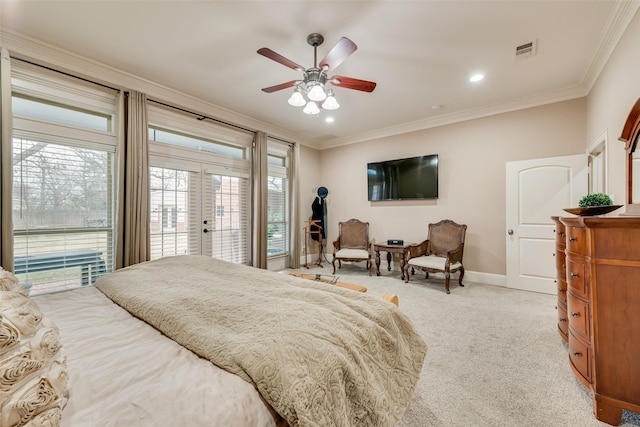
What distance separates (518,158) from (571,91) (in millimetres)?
951

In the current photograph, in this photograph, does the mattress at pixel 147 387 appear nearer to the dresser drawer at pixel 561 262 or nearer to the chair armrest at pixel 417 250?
the dresser drawer at pixel 561 262

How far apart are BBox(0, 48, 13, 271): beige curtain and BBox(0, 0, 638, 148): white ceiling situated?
0.47m

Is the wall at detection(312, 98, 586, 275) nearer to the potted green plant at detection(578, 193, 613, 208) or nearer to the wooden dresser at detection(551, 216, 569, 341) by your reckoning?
the wooden dresser at detection(551, 216, 569, 341)

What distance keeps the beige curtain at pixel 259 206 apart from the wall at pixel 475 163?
2014 millimetres

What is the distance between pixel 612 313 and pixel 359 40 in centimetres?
267

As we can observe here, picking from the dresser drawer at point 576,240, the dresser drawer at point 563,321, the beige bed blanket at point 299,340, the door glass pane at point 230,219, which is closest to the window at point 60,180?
the door glass pane at point 230,219

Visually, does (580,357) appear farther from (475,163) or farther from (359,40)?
(475,163)

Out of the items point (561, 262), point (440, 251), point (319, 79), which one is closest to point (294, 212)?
point (440, 251)

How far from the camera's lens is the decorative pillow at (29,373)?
1.92 feet

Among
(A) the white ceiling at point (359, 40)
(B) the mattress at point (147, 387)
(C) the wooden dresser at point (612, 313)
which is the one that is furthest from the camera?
(A) the white ceiling at point (359, 40)

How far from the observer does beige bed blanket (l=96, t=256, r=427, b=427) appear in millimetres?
831

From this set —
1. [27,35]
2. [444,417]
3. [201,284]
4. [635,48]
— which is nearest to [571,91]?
[635,48]

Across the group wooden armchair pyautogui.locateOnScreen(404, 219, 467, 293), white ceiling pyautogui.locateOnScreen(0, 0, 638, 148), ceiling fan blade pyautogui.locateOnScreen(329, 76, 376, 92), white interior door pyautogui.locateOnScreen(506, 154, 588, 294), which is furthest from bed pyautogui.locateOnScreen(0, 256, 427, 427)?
white interior door pyautogui.locateOnScreen(506, 154, 588, 294)

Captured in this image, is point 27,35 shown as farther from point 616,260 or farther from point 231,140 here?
point 616,260
